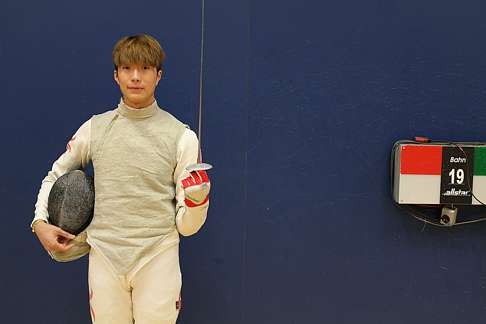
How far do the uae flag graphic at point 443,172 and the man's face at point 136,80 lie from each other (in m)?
0.87

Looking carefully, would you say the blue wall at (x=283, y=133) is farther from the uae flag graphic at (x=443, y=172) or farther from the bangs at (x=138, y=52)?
the bangs at (x=138, y=52)

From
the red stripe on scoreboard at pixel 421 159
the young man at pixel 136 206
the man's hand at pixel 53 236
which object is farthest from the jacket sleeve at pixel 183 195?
the red stripe on scoreboard at pixel 421 159

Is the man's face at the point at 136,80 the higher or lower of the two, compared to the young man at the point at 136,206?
higher

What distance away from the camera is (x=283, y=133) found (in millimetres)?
2027

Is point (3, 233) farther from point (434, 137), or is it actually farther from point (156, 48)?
point (434, 137)

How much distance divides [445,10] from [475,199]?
2.10ft

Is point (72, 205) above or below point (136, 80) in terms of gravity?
below

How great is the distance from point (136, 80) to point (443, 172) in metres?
1.05

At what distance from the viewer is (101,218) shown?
1.58 m

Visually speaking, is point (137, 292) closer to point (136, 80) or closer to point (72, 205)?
point (72, 205)

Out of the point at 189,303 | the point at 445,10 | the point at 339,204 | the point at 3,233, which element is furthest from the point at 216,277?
the point at 445,10

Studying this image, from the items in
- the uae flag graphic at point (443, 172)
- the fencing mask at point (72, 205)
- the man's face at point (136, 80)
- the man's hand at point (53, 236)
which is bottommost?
the man's hand at point (53, 236)

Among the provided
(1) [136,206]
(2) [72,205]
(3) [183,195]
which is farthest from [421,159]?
(2) [72,205]

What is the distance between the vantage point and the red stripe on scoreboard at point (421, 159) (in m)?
1.94
